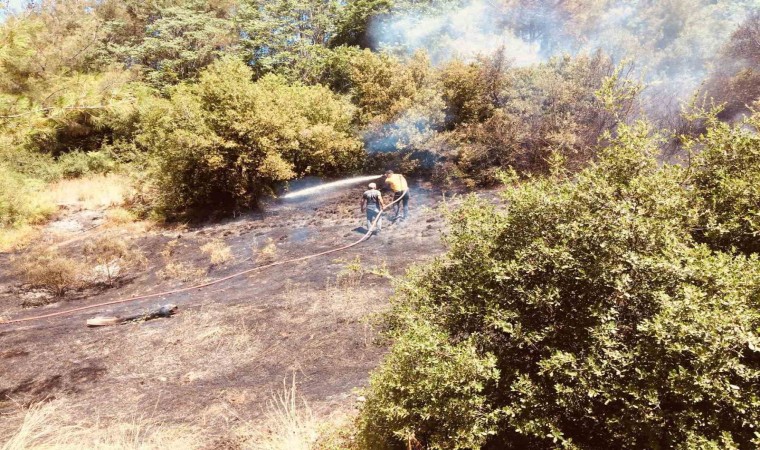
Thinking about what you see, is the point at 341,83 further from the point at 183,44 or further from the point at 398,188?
the point at 398,188

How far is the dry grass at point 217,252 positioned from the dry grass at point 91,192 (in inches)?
290

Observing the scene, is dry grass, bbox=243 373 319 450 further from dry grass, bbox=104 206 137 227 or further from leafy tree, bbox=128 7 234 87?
leafy tree, bbox=128 7 234 87

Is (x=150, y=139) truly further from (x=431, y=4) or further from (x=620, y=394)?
(x=620, y=394)

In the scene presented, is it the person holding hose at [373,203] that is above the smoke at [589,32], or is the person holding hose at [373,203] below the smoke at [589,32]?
below

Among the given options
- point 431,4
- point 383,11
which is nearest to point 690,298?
point 383,11

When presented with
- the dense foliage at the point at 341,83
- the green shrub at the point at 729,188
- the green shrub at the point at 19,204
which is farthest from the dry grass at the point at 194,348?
the green shrub at the point at 19,204

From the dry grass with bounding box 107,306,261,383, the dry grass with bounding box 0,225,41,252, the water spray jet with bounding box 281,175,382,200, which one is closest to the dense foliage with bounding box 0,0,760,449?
the water spray jet with bounding box 281,175,382,200

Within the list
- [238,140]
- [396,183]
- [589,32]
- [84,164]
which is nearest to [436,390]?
[396,183]

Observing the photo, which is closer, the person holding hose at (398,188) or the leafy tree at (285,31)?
the person holding hose at (398,188)

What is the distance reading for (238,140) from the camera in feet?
44.5

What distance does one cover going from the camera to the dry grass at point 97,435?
4.27 metres

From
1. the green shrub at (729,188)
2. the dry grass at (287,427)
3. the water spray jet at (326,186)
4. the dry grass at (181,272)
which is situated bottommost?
the water spray jet at (326,186)

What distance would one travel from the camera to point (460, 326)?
3.46 metres

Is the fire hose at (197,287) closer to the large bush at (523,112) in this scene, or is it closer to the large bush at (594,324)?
the large bush at (523,112)
